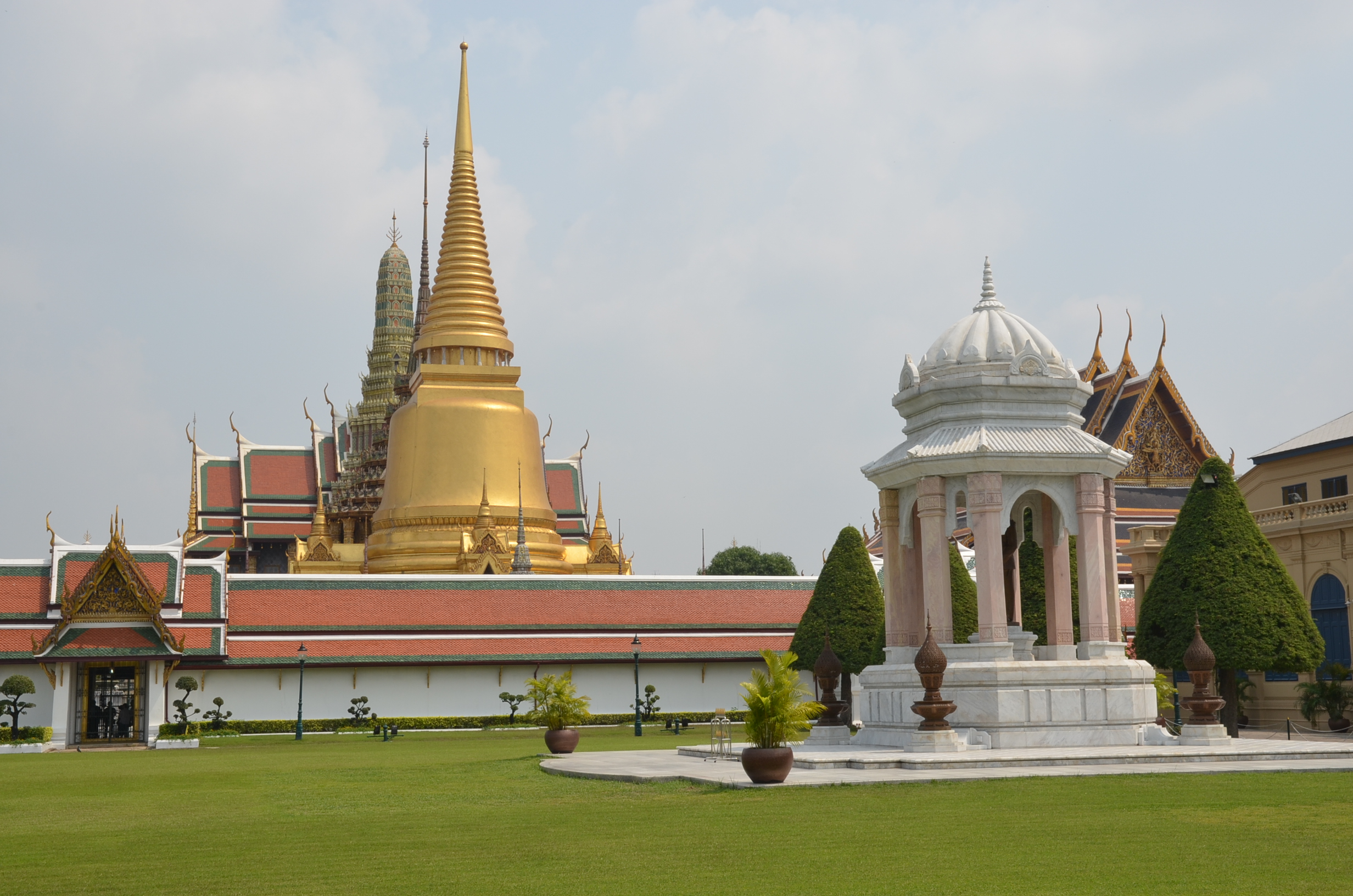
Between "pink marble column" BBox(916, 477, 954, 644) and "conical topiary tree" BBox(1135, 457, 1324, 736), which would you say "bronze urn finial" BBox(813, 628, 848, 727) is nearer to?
"pink marble column" BBox(916, 477, 954, 644)

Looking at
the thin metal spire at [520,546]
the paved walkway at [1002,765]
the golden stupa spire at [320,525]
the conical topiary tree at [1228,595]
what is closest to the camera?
the paved walkway at [1002,765]

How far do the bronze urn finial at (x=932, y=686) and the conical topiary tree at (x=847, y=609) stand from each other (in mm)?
16601

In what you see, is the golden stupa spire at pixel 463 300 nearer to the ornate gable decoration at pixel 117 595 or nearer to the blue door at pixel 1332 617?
the ornate gable decoration at pixel 117 595

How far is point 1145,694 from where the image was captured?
68.1 ft

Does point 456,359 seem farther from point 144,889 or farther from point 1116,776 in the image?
point 144,889

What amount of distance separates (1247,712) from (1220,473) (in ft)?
31.7

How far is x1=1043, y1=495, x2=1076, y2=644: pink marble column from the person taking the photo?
21922 millimetres

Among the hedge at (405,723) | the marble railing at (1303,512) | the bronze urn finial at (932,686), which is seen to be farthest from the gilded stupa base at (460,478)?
the bronze urn finial at (932,686)

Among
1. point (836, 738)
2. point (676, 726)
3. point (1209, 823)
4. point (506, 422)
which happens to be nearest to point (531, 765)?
point (836, 738)

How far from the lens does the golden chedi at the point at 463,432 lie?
53.8 m

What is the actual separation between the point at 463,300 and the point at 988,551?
→ 37.5 m

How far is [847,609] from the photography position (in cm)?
3691

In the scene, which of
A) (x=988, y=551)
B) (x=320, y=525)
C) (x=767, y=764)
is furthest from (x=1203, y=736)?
(x=320, y=525)

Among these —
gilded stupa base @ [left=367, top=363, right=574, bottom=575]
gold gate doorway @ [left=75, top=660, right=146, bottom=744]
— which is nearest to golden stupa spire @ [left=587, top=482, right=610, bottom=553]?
gilded stupa base @ [left=367, top=363, right=574, bottom=575]
